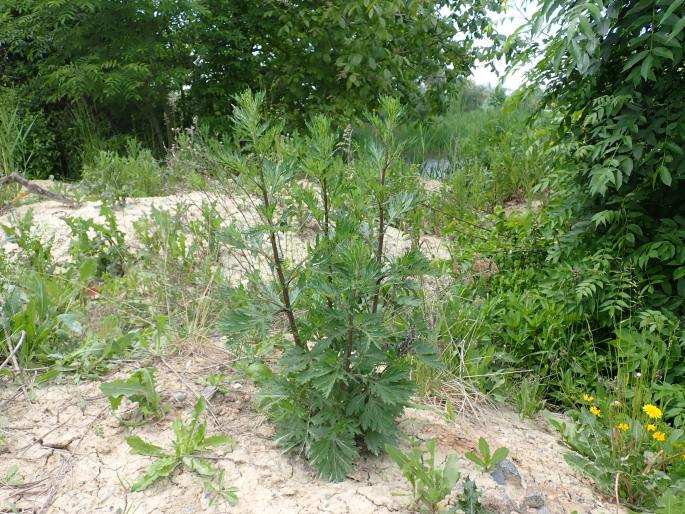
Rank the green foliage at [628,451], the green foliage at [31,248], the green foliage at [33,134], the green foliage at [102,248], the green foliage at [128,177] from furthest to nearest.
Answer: the green foliage at [33,134] → the green foliage at [128,177] → the green foliage at [102,248] → the green foliage at [31,248] → the green foliage at [628,451]

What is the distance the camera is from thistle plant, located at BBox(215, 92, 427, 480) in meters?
1.76

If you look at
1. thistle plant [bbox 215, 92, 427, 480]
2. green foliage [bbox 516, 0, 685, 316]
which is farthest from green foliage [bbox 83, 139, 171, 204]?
green foliage [bbox 516, 0, 685, 316]

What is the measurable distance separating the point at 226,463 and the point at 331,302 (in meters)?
0.66

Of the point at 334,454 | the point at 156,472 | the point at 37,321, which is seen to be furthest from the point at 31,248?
the point at 334,454

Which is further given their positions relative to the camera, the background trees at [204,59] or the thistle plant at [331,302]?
the background trees at [204,59]

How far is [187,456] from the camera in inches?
77.2

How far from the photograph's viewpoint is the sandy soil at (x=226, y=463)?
1847 mm

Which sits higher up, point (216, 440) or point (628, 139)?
point (628, 139)

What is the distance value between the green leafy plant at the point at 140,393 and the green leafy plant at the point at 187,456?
20 cm

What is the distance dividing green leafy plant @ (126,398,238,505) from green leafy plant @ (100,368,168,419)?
0.65ft

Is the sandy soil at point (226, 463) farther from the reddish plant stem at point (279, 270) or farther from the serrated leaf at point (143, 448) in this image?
the reddish plant stem at point (279, 270)

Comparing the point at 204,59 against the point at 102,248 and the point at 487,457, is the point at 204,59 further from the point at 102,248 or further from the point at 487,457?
the point at 487,457

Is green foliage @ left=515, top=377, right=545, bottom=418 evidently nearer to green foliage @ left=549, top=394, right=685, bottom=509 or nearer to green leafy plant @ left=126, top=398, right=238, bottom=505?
green foliage @ left=549, top=394, right=685, bottom=509

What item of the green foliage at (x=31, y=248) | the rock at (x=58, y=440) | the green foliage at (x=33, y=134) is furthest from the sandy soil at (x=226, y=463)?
the green foliage at (x=33, y=134)
